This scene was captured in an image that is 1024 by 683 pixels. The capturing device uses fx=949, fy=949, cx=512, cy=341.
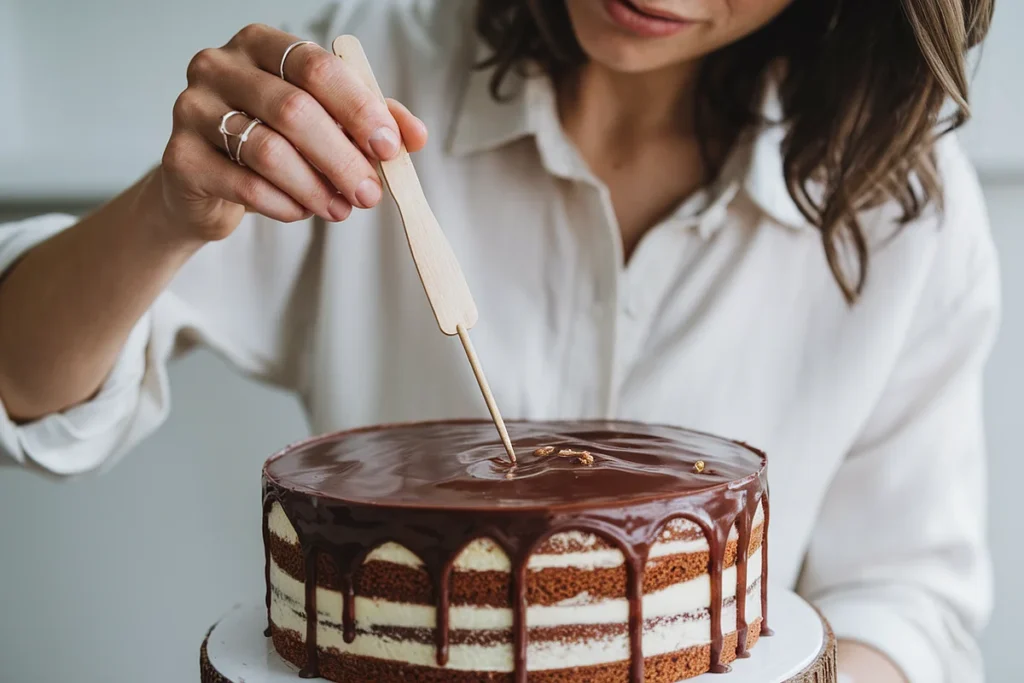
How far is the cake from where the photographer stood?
695 mm

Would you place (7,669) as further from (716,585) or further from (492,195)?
(716,585)

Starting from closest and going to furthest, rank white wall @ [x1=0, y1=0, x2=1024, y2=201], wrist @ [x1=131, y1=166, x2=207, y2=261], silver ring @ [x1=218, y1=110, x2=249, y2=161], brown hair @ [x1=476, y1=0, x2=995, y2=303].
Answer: silver ring @ [x1=218, y1=110, x2=249, y2=161]
wrist @ [x1=131, y1=166, x2=207, y2=261]
brown hair @ [x1=476, y1=0, x2=995, y2=303]
white wall @ [x1=0, y1=0, x2=1024, y2=201]

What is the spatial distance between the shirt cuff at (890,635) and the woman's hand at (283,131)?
0.80m

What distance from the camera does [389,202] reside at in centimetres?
138

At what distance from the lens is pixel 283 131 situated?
0.77m

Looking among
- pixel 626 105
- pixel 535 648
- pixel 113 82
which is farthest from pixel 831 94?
Answer: pixel 113 82

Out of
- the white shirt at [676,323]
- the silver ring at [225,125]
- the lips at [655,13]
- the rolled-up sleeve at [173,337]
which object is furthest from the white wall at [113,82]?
the silver ring at [225,125]

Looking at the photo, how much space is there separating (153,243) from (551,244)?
58cm

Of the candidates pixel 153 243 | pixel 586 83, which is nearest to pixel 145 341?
pixel 153 243

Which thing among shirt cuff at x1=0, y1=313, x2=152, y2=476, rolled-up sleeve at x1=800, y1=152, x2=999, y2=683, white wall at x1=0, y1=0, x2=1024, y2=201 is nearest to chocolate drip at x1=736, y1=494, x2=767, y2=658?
rolled-up sleeve at x1=800, y1=152, x2=999, y2=683

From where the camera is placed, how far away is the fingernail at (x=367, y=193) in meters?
0.78

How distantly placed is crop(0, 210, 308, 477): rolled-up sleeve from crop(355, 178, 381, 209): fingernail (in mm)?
477

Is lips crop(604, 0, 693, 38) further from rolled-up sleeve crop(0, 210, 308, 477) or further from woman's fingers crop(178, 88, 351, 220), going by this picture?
rolled-up sleeve crop(0, 210, 308, 477)

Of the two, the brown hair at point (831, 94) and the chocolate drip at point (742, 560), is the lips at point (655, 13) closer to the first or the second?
the brown hair at point (831, 94)
